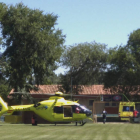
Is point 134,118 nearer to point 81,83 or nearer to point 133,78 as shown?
point 133,78

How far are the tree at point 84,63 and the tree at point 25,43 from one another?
12.7 m

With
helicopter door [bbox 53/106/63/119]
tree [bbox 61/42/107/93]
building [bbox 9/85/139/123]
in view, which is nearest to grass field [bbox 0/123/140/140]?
helicopter door [bbox 53/106/63/119]

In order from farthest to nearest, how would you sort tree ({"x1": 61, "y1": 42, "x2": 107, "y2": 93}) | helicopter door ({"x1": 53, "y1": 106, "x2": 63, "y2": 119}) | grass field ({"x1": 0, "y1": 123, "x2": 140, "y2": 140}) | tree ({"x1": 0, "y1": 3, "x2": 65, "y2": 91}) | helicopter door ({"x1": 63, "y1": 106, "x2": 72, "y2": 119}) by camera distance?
tree ({"x1": 61, "y1": 42, "x2": 107, "y2": 93})
tree ({"x1": 0, "y1": 3, "x2": 65, "y2": 91})
helicopter door ({"x1": 53, "y1": 106, "x2": 63, "y2": 119})
helicopter door ({"x1": 63, "y1": 106, "x2": 72, "y2": 119})
grass field ({"x1": 0, "y1": 123, "x2": 140, "y2": 140})

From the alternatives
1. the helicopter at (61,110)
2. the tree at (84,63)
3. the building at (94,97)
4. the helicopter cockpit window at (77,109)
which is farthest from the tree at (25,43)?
the helicopter cockpit window at (77,109)

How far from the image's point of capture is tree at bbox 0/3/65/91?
5028 cm

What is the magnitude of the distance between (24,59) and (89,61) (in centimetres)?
1852

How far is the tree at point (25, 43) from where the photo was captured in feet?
165

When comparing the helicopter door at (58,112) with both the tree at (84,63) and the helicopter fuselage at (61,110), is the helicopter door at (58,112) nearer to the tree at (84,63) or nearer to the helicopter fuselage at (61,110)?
the helicopter fuselage at (61,110)

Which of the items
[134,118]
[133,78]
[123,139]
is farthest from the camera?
[133,78]

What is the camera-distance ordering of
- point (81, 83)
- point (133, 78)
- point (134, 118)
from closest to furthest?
point (134, 118)
point (133, 78)
point (81, 83)

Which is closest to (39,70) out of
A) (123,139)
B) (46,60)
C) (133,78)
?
(46,60)

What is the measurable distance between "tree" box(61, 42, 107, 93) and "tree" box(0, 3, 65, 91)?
12688mm

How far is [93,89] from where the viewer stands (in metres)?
66.2

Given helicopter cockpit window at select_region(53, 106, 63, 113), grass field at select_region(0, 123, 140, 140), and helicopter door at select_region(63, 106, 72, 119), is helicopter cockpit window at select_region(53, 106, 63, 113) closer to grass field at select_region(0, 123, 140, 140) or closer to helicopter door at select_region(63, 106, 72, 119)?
helicopter door at select_region(63, 106, 72, 119)
